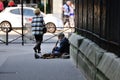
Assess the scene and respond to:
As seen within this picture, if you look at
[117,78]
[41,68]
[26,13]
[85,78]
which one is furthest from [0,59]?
[26,13]

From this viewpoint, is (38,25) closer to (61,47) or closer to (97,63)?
(61,47)

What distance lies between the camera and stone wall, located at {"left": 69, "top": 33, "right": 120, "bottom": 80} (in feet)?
25.9

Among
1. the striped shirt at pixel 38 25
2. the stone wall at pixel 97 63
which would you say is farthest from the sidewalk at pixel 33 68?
the striped shirt at pixel 38 25

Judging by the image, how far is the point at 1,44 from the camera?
2362cm

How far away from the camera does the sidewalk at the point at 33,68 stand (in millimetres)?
12688

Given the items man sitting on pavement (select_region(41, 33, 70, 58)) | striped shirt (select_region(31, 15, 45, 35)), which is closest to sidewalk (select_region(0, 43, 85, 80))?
man sitting on pavement (select_region(41, 33, 70, 58))

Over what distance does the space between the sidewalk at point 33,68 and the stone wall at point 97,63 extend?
16.2 inches

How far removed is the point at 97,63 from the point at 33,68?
16.9 ft

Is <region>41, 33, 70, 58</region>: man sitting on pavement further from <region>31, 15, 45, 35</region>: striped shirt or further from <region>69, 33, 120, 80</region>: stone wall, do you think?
<region>69, 33, 120, 80</region>: stone wall

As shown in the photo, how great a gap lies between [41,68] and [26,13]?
61.9 ft

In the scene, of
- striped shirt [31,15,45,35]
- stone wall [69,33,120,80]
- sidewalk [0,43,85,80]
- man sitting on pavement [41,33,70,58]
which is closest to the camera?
stone wall [69,33,120,80]

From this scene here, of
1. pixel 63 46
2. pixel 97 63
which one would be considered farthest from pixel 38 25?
pixel 97 63

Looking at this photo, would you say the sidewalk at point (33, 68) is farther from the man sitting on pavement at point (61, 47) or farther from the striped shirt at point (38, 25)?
the striped shirt at point (38, 25)

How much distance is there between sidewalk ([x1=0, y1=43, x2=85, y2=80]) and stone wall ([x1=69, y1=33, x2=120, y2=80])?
41 centimetres
